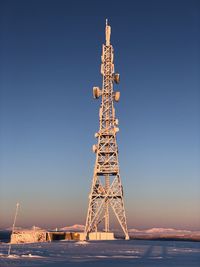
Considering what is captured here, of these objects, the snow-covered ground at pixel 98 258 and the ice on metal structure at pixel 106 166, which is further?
the ice on metal structure at pixel 106 166

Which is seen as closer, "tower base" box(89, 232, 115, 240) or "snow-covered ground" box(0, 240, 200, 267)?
"snow-covered ground" box(0, 240, 200, 267)

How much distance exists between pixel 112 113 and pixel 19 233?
29.4 meters

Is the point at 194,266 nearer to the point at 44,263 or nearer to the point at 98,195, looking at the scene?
the point at 44,263

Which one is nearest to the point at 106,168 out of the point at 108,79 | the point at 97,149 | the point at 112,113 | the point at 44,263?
the point at 97,149

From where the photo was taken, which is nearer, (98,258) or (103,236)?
(98,258)

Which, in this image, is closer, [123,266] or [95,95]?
[123,266]

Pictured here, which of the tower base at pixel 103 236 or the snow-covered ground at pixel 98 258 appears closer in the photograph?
the snow-covered ground at pixel 98 258

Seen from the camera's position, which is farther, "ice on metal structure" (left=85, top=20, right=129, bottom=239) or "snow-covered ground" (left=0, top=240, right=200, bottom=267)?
"ice on metal structure" (left=85, top=20, right=129, bottom=239)

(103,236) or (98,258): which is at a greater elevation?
(103,236)

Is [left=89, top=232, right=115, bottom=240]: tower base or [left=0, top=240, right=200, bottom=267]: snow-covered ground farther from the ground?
[left=89, top=232, right=115, bottom=240]: tower base

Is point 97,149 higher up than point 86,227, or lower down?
higher up

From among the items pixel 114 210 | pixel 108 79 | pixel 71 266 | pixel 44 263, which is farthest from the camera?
pixel 108 79

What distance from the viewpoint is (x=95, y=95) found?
8269 centimetres

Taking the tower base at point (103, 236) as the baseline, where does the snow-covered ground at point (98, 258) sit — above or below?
below
